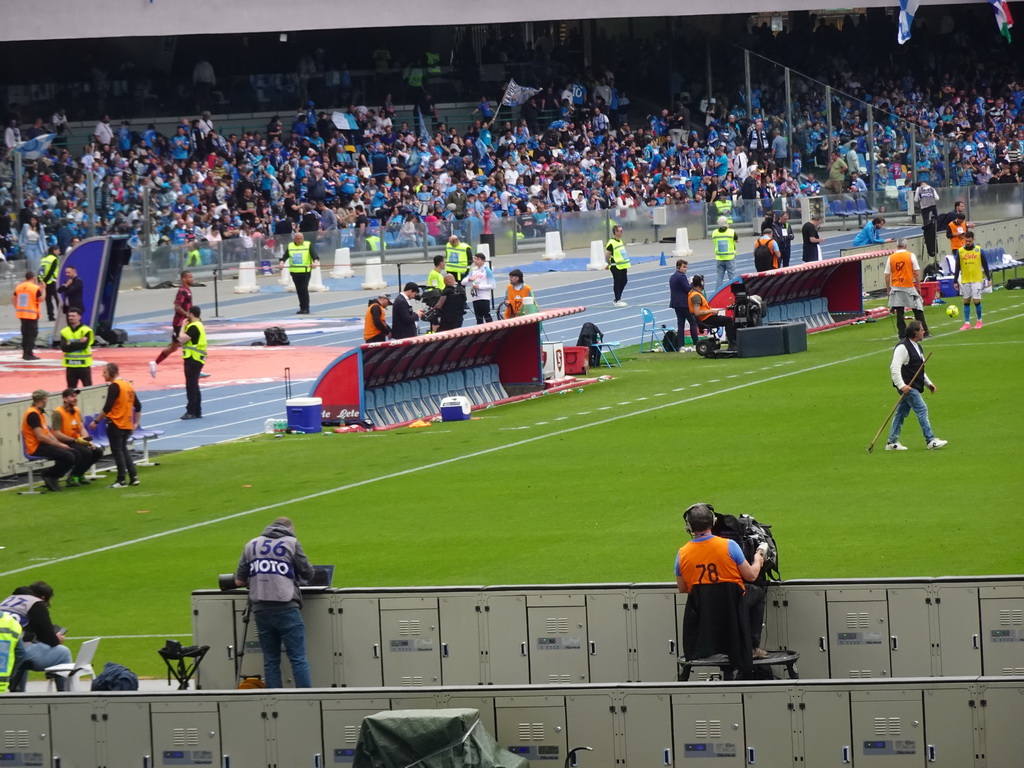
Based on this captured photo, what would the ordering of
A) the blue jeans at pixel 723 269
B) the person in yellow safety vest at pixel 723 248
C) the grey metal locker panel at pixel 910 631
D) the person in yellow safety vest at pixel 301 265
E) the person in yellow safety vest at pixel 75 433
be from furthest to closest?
the person in yellow safety vest at pixel 301 265 → the blue jeans at pixel 723 269 → the person in yellow safety vest at pixel 723 248 → the person in yellow safety vest at pixel 75 433 → the grey metal locker panel at pixel 910 631

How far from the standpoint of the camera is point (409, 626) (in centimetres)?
1265

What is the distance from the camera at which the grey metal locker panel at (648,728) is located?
10219 mm

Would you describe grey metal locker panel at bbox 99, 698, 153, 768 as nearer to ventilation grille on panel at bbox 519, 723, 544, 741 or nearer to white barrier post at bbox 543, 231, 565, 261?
ventilation grille on panel at bbox 519, 723, 544, 741

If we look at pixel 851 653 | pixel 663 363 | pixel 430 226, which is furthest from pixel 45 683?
pixel 430 226

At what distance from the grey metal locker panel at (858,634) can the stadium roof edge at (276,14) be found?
46820mm

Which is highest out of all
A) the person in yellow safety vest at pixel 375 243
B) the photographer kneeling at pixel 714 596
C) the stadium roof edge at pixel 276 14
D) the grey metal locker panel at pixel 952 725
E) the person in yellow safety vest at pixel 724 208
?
the stadium roof edge at pixel 276 14

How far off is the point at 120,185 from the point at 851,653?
137 ft

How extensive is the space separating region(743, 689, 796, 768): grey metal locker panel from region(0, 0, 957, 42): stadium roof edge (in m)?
48.4

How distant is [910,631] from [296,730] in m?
4.28

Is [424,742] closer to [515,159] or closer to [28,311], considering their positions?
[28,311]

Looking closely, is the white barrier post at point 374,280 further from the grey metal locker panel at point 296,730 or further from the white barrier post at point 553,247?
the grey metal locker panel at point 296,730

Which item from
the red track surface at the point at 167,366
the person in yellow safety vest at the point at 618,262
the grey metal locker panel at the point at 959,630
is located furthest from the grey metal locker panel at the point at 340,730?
the person in yellow safety vest at the point at 618,262

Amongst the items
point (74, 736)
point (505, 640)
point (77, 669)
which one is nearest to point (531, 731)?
point (505, 640)

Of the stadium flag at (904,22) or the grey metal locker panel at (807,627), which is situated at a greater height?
the stadium flag at (904,22)
